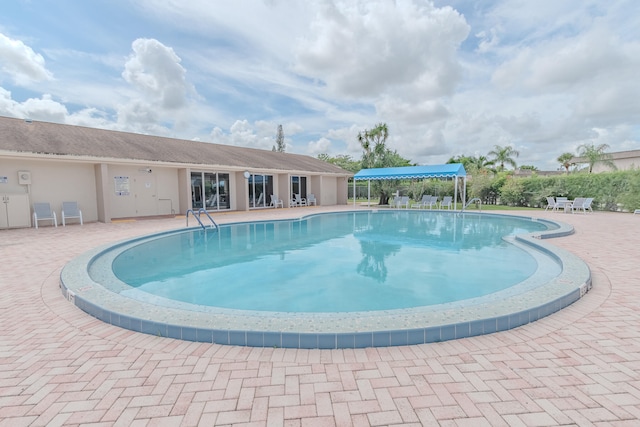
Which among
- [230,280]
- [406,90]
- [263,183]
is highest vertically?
[406,90]

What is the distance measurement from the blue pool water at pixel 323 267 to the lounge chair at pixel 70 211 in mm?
5862

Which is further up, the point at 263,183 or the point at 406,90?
the point at 406,90

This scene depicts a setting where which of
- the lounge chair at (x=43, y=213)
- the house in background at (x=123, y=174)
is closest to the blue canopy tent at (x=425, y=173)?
the house in background at (x=123, y=174)

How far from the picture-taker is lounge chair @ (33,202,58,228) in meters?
12.8

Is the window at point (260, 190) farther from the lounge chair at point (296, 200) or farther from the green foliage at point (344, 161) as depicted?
the green foliage at point (344, 161)

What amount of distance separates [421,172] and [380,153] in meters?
6.95

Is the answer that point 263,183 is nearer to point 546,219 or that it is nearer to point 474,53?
point 474,53

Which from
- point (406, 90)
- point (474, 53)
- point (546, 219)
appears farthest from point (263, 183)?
point (546, 219)

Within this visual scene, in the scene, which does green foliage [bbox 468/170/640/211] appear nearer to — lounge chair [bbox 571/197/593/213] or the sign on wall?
lounge chair [bbox 571/197/593/213]

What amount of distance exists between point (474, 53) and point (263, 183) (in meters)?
15.0

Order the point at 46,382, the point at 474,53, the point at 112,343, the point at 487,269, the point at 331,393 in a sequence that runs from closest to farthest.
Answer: the point at 331,393 → the point at 46,382 → the point at 112,343 → the point at 487,269 → the point at 474,53

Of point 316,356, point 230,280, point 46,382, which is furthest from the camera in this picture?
point 230,280

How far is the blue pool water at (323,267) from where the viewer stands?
5.79 metres

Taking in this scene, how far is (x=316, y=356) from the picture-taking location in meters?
3.11
